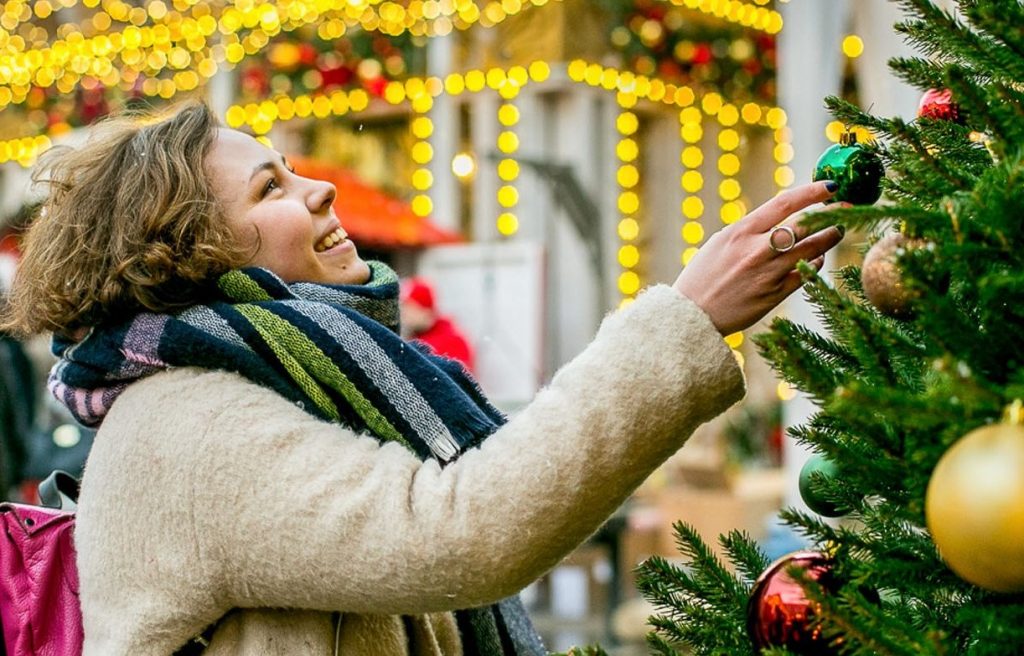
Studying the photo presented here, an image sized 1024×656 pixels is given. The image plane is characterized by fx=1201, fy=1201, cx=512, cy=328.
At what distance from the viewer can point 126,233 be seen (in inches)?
52.2

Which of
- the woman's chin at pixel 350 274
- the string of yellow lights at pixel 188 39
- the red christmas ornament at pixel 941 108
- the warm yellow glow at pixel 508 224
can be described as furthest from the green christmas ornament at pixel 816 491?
the string of yellow lights at pixel 188 39

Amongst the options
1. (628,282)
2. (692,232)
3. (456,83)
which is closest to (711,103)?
(692,232)

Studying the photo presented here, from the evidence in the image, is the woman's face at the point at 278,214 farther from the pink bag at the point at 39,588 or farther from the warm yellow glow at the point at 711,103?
the warm yellow glow at the point at 711,103

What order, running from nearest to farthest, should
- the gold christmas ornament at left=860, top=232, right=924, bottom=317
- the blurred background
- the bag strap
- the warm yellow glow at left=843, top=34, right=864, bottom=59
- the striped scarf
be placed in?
the gold christmas ornament at left=860, top=232, right=924, bottom=317 → the striped scarf → the bag strap → the warm yellow glow at left=843, top=34, right=864, bottom=59 → the blurred background

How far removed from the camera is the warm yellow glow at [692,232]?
31.8 ft

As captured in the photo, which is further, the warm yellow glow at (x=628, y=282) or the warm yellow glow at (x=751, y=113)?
the warm yellow glow at (x=751, y=113)

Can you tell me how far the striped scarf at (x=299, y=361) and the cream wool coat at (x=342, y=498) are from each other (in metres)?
0.03

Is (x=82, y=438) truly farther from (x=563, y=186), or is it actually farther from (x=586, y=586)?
(x=563, y=186)

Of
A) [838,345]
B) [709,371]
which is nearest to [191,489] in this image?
[709,371]

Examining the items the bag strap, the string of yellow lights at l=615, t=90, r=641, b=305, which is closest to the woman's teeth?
the bag strap

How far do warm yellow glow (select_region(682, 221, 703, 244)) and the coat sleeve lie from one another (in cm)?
873

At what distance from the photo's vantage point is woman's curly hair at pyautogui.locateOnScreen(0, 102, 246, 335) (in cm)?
129

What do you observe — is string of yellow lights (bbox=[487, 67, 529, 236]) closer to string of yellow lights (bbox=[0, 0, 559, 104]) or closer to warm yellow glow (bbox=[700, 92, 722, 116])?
string of yellow lights (bbox=[0, 0, 559, 104])

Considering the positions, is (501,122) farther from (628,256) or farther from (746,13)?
(746,13)
